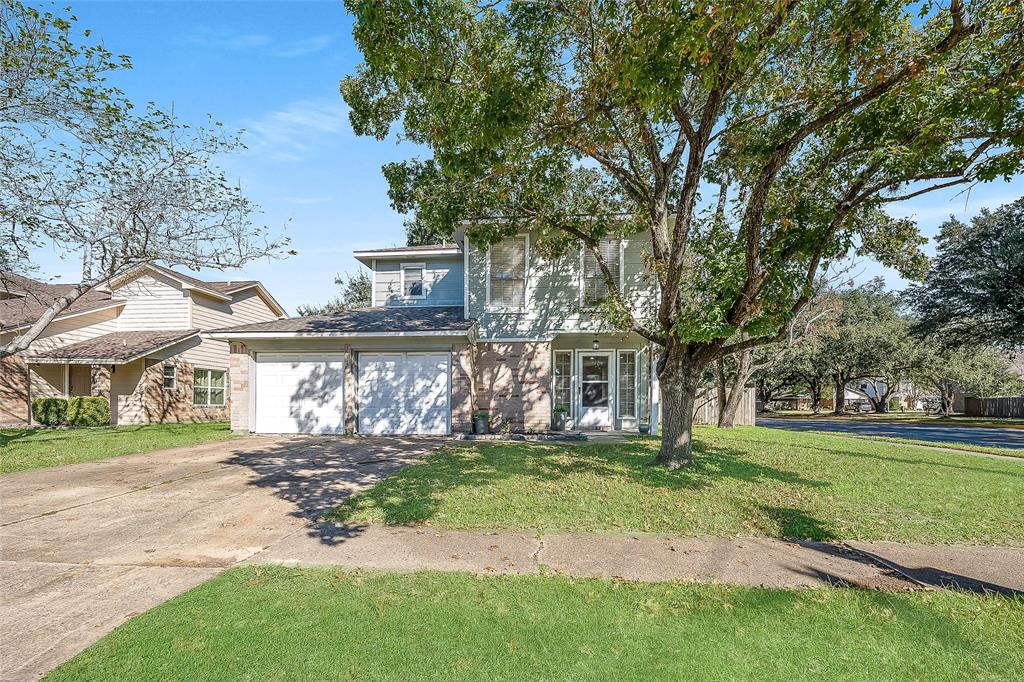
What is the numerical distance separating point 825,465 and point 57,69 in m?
17.7

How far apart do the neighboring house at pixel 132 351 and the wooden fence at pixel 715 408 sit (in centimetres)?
1910

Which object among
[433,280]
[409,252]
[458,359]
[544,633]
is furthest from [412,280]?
[544,633]

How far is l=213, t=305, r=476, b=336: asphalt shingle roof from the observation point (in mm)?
13164

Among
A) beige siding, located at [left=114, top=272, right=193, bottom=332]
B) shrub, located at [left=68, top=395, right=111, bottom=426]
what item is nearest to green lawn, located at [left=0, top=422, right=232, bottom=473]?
shrub, located at [left=68, top=395, right=111, bottom=426]

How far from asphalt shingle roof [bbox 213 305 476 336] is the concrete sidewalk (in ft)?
26.9

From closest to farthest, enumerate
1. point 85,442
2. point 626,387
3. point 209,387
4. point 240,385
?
point 85,442 < point 240,385 < point 626,387 < point 209,387

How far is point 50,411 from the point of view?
16.9 m

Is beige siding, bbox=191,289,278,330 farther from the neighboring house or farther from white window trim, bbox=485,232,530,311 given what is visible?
white window trim, bbox=485,232,530,311

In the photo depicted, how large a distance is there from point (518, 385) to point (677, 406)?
6.01 metres

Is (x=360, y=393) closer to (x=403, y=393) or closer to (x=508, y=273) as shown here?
(x=403, y=393)

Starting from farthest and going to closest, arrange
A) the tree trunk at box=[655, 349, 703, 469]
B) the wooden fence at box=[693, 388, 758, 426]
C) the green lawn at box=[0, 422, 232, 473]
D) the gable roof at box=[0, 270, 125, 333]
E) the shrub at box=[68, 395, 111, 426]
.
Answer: the wooden fence at box=[693, 388, 758, 426]
the shrub at box=[68, 395, 111, 426]
the gable roof at box=[0, 270, 125, 333]
the green lawn at box=[0, 422, 232, 473]
the tree trunk at box=[655, 349, 703, 469]

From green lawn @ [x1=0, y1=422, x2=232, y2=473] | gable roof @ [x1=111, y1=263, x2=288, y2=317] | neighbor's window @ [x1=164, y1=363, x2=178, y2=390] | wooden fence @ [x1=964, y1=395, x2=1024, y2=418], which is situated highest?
gable roof @ [x1=111, y1=263, x2=288, y2=317]

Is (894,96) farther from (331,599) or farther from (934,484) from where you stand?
(331,599)

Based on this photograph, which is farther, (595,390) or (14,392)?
(14,392)
